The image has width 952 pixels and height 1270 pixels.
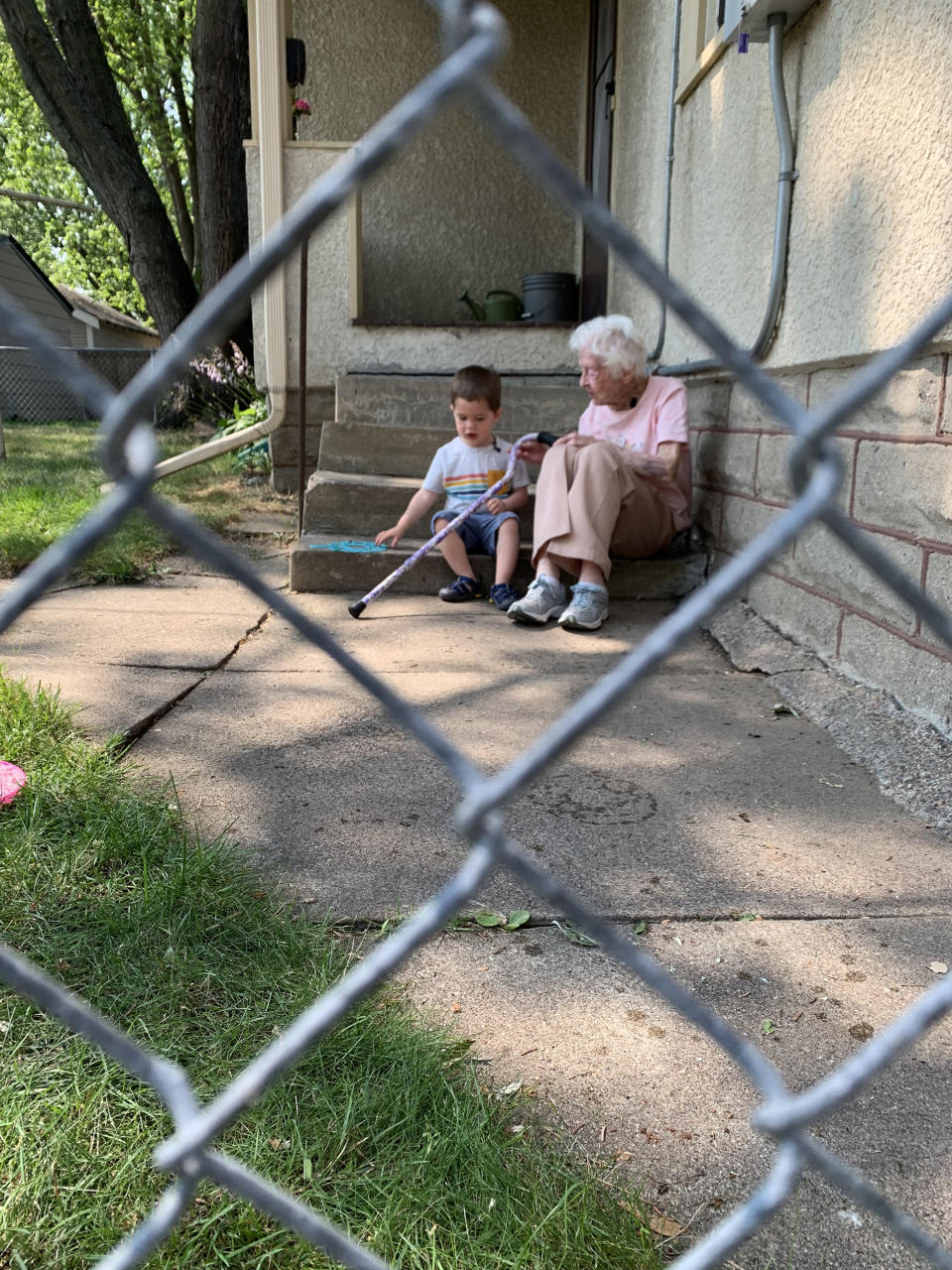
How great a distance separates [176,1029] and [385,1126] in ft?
1.03

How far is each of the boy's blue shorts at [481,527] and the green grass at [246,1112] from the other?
245cm

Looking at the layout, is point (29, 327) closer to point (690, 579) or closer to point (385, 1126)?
point (385, 1126)

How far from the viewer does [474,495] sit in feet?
13.1

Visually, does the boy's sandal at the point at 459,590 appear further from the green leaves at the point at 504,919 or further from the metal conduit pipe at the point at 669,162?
the green leaves at the point at 504,919

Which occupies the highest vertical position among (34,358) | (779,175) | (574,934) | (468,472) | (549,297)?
(34,358)

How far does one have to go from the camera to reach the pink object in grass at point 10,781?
176 centimetres

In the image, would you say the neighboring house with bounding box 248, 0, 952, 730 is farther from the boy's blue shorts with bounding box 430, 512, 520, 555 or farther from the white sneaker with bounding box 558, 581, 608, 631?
the boy's blue shorts with bounding box 430, 512, 520, 555

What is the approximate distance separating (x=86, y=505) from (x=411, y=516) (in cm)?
207

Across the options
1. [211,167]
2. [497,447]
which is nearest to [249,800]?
[497,447]

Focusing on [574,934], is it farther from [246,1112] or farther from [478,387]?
[478,387]

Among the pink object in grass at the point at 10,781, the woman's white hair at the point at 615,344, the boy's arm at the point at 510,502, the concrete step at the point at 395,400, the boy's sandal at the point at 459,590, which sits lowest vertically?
the pink object in grass at the point at 10,781

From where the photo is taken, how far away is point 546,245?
7254 millimetres

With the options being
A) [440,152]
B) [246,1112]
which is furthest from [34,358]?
[246,1112]

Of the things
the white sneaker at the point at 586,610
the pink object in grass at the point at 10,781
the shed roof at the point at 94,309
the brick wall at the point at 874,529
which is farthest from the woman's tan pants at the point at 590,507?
the shed roof at the point at 94,309
